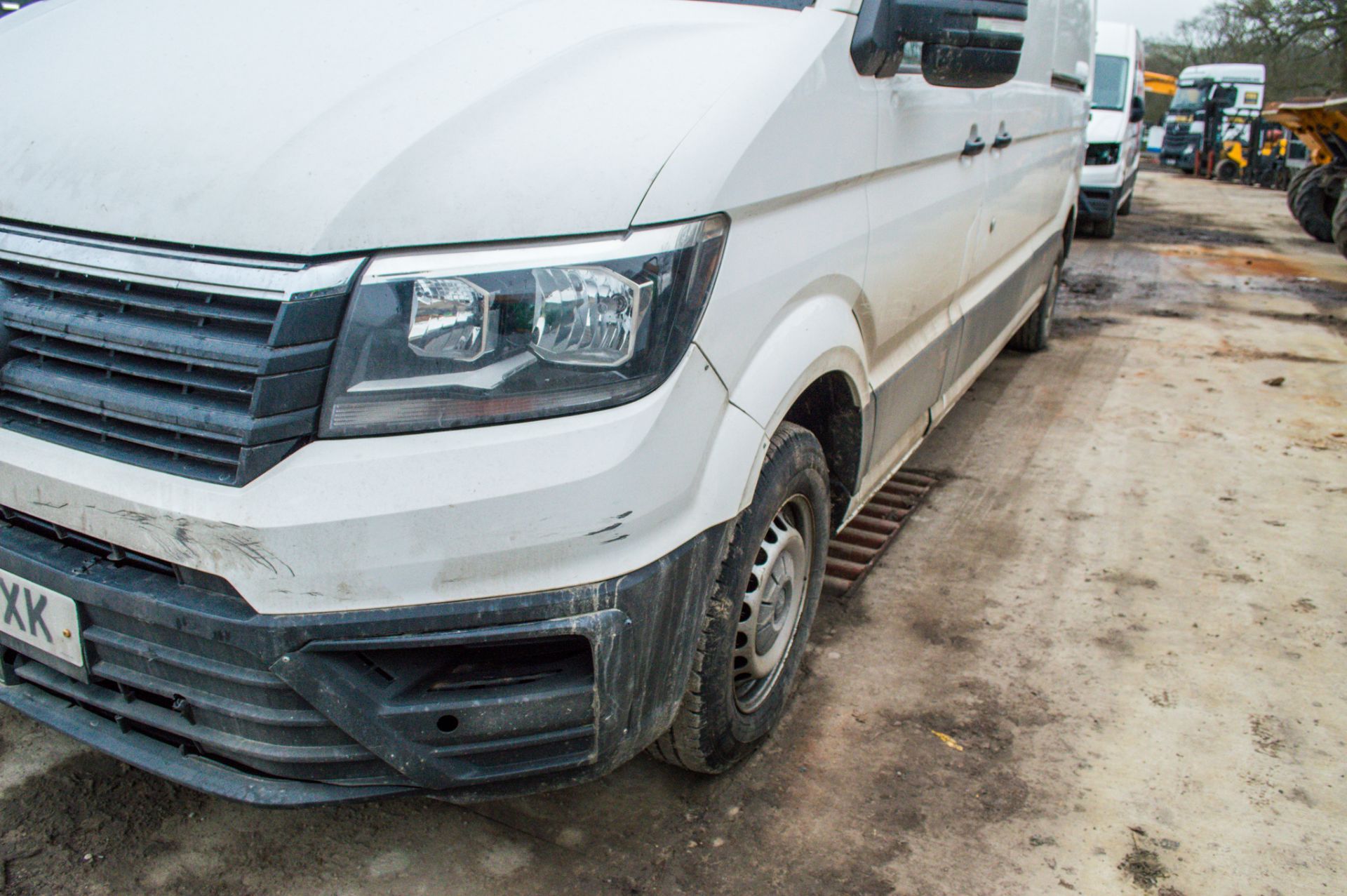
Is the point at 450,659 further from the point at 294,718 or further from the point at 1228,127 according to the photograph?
the point at 1228,127

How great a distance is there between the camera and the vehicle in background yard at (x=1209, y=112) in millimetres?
21812

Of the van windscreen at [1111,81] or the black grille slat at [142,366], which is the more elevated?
the van windscreen at [1111,81]

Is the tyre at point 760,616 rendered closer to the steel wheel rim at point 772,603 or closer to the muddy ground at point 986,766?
the steel wheel rim at point 772,603

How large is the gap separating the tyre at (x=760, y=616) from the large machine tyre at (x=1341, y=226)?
8.98m

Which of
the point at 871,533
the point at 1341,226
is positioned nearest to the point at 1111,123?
the point at 1341,226

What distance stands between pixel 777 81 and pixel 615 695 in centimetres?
110

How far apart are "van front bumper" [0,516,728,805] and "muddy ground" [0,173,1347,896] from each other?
43cm

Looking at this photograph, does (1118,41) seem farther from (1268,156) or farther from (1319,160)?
(1268,156)

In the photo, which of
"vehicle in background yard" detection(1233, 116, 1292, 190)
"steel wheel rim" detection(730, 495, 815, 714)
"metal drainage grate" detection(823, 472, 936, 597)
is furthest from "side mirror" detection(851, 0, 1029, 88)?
"vehicle in background yard" detection(1233, 116, 1292, 190)

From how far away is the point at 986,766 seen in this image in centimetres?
233

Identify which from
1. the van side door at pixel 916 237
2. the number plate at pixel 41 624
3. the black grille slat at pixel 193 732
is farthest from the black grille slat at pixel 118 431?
the van side door at pixel 916 237

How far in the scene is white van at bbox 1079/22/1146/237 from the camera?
36.1ft

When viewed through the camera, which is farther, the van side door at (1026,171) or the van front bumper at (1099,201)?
the van front bumper at (1099,201)

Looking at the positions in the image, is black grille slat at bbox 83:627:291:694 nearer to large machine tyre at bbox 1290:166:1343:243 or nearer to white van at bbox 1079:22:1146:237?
white van at bbox 1079:22:1146:237
